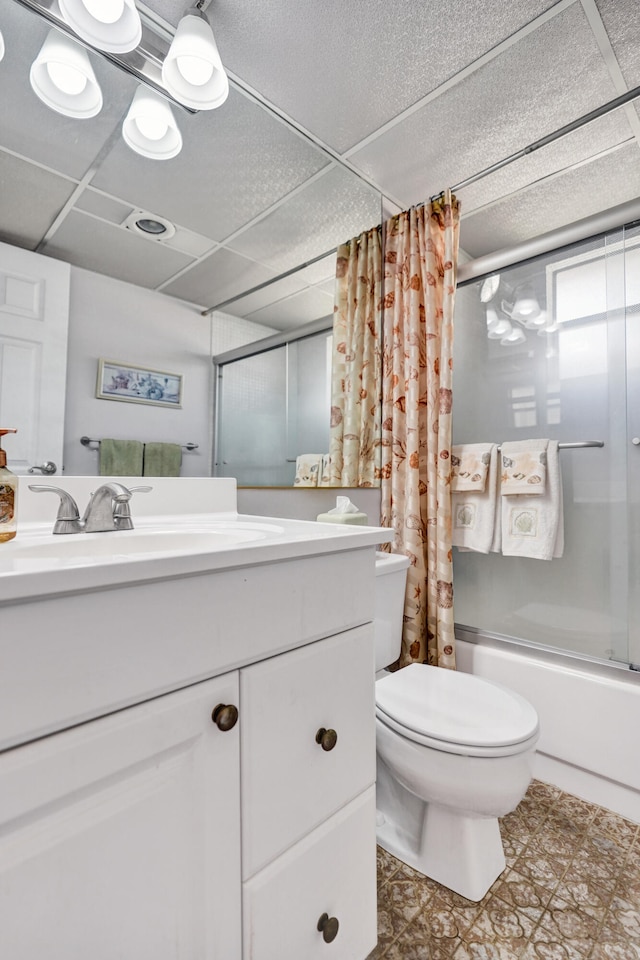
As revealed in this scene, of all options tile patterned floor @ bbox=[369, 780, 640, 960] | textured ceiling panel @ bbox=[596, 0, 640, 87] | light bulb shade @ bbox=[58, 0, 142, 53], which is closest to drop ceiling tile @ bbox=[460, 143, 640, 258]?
textured ceiling panel @ bbox=[596, 0, 640, 87]

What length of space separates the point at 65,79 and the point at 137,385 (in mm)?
655

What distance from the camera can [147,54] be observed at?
106cm

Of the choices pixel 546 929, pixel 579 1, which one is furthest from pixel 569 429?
pixel 546 929

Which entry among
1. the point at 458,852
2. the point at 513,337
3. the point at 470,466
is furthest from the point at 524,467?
the point at 458,852

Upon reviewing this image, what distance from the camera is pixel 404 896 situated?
1.03 meters

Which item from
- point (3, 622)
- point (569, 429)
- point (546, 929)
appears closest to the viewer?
point (3, 622)

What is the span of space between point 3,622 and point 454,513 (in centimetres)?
164

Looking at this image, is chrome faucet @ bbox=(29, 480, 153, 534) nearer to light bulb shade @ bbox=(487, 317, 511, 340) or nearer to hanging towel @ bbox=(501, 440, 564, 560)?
hanging towel @ bbox=(501, 440, 564, 560)

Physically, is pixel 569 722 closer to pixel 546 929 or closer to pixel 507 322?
pixel 546 929

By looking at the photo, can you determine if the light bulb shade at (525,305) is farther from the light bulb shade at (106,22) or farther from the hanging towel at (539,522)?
the light bulb shade at (106,22)

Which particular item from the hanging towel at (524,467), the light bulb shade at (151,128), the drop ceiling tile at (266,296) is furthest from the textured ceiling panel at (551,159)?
the light bulb shade at (151,128)

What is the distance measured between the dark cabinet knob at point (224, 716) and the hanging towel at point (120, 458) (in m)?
0.66

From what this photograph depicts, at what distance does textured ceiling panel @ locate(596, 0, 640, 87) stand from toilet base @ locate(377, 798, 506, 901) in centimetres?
198

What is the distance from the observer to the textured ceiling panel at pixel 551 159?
1459mm
